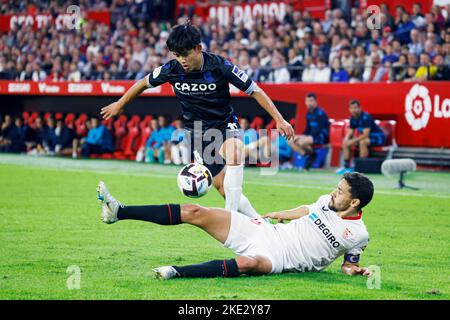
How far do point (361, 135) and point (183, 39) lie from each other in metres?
11.4

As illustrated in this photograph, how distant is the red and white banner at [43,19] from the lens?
3250 centimetres

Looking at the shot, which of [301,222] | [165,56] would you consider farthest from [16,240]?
[165,56]

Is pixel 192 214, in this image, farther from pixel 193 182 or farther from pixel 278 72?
pixel 278 72

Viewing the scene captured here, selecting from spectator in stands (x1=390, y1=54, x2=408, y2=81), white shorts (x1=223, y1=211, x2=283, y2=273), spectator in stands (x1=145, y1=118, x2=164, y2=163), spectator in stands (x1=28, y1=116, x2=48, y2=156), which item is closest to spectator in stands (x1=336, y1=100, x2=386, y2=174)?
spectator in stands (x1=390, y1=54, x2=408, y2=81)

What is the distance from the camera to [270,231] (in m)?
7.86

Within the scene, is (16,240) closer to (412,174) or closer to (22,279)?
(22,279)

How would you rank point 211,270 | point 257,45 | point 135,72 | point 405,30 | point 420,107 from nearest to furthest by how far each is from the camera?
point 211,270 < point 420,107 < point 405,30 < point 257,45 < point 135,72

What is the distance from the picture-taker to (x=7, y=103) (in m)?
29.4

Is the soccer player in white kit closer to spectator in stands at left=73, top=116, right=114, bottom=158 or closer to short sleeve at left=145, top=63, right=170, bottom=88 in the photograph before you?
short sleeve at left=145, top=63, right=170, bottom=88

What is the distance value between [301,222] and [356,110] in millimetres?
12048

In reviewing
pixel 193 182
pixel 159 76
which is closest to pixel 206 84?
pixel 159 76

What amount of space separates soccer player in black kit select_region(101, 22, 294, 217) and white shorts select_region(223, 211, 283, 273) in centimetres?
165

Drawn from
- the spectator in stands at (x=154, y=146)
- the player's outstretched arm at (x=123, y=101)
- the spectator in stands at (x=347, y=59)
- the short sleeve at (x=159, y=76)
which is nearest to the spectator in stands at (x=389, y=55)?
the spectator in stands at (x=347, y=59)

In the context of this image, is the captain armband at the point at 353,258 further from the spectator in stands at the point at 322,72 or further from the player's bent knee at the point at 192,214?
the spectator in stands at the point at 322,72
